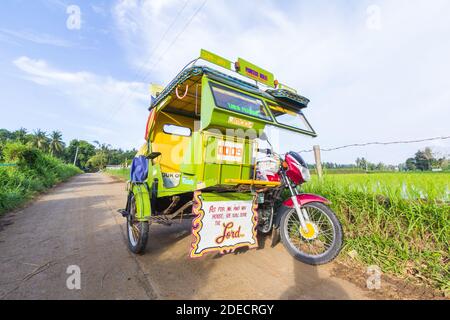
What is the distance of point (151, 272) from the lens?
8.45ft

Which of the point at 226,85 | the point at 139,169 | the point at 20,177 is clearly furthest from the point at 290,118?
the point at 20,177

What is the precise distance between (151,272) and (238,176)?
4.86 ft

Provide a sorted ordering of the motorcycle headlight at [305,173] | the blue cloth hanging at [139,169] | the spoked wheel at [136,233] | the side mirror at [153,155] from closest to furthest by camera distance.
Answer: the motorcycle headlight at [305,173]
the spoked wheel at [136,233]
the side mirror at [153,155]
the blue cloth hanging at [139,169]

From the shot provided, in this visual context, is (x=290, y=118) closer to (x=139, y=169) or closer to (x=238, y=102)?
(x=238, y=102)

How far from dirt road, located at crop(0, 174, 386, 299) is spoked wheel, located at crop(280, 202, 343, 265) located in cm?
13

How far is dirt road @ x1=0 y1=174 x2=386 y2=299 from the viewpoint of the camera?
214 centimetres

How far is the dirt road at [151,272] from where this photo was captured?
2.14m

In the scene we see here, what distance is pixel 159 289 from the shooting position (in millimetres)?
2215

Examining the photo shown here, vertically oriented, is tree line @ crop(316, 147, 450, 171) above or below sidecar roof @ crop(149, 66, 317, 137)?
below

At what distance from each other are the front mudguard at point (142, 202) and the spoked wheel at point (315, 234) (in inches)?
71.7

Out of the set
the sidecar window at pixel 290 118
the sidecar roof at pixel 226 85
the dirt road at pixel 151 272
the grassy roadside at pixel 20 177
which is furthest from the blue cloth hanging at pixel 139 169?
the grassy roadside at pixel 20 177

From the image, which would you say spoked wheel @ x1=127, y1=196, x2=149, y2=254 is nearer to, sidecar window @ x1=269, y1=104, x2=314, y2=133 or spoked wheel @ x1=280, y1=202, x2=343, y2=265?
spoked wheel @ x1=280, y1=202, x2=343, y2=265

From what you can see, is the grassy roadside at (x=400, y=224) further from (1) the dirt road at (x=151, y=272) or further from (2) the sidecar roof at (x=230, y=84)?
(2) the sidecar roof at (x=230, y=84)

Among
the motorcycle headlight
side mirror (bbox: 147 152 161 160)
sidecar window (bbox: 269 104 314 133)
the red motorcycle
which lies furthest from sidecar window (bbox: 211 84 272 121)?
side mirror (bbox: 147 152 161 160)
